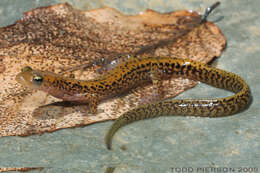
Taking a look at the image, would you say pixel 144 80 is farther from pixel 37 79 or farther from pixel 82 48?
pixel 37 79

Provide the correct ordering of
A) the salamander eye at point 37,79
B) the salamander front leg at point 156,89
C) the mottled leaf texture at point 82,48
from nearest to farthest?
the mottled leaf texture at point 82,48
the salamander eye at point 37,79
the salamander front leg at point 156,89

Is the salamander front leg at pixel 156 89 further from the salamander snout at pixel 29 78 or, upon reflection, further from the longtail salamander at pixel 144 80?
the salamander snout at pixel 29 78

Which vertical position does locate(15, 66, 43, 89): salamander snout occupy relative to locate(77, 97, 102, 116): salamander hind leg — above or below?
above

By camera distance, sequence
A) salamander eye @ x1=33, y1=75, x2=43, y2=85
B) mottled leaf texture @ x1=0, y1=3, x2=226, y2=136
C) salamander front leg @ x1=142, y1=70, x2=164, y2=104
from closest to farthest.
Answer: mottled leaf texture @ x1=0, y1=3, x2=226, y2=136
salamander eye @ x1=33, y1=75, x2=43, y2=85
salamander front leg @ x1=142, y1=70, x2=164, y2=104

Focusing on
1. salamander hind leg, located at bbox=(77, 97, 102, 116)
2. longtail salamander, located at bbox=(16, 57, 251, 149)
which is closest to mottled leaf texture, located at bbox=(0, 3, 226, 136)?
salamander hind leg, located at bbox=(77, 97, 102, 116)

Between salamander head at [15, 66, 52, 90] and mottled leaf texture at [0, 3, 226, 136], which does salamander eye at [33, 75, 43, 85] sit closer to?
salamander head at [15, 66, 52, 90]

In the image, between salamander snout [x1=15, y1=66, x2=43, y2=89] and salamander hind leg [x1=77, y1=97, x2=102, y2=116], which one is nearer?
salamander snout [x1=15, y1=66, x2=43, y2=89]

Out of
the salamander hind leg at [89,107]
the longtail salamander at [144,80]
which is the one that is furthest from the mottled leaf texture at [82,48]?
the longtail salamander at [144,80]

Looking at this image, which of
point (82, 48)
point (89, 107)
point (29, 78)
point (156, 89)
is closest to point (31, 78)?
point (29, 78)
